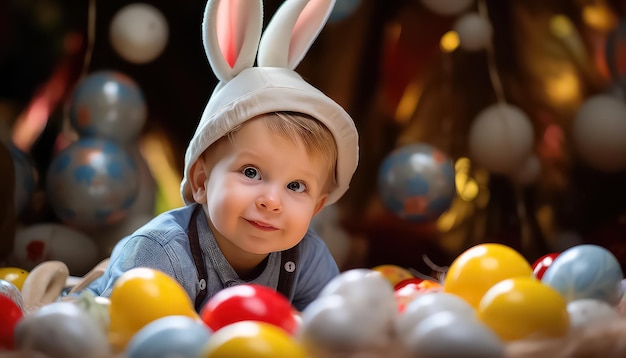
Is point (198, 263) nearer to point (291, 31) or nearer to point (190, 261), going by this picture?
point (190, 261)

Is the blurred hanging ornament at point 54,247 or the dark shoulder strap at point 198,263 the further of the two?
the blurred hanging ornament at point 54,247

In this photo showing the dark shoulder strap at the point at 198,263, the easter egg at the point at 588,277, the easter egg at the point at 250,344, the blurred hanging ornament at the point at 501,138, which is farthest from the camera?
the blurred hanging ornament at the point at 501,138

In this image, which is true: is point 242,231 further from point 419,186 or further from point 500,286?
point 419,186

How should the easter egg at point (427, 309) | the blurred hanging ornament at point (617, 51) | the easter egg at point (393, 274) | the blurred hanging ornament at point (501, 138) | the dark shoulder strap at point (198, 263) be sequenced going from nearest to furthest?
the easter egg at point (427, 309)
the dark shoulder strap at point (198, 263)
the easter egg at point (393, 274)
the blurred hanging ornament at point (617, 51)
the blurred hanging ornament at point (501, 138)

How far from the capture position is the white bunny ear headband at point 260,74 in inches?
51.8

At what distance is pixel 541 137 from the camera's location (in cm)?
191

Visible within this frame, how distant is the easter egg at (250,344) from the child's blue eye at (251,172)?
0.50 metres

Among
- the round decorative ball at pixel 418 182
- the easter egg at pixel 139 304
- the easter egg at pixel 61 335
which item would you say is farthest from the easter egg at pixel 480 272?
the round decorative ball at pixel 418 182

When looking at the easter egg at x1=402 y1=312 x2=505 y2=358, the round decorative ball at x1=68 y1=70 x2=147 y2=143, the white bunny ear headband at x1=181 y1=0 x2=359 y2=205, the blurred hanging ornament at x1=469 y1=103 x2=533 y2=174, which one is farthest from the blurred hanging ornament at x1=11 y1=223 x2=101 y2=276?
the easter egg at x1=402 y1=312 x2=505 y2=358

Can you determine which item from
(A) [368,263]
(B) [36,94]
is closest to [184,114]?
(B) [36,94]

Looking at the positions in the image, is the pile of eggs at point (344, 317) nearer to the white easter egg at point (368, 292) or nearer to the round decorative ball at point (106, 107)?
the white easter egg at point (368, 292)

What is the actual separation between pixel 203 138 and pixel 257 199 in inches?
5.8

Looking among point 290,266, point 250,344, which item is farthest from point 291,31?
point 250,344

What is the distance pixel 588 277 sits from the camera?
42.8 inches
